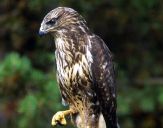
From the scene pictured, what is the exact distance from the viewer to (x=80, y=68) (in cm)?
665

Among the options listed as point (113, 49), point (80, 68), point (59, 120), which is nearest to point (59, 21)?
point (80, 68)

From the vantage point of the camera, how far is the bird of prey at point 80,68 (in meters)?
6.58

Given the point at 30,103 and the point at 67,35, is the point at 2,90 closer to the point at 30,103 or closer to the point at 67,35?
the point at 30,103

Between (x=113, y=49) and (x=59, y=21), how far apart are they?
15.9ft

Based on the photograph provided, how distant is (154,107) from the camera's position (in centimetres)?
1104

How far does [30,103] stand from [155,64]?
2.25 m

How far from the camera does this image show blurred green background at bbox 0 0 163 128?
9953mm

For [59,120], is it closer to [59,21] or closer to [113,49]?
[59,21]

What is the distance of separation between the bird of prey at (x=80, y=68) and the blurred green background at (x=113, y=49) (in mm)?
2817

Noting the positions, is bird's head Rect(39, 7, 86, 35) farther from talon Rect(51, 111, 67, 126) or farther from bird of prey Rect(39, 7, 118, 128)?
talon Rect(51, 111, 67, 126)

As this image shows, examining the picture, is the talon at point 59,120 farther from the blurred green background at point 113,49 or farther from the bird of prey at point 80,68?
the blurred green background at point 113,49

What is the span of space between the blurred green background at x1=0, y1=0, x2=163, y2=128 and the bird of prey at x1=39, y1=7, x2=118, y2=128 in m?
2.82

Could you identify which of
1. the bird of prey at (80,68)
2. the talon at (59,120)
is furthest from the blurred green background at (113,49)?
the talon at (59,120)

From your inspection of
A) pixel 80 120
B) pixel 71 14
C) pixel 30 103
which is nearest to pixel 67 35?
pixel 71 14
